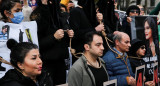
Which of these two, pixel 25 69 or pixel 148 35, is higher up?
pixel 25 69

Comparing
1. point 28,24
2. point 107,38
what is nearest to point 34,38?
point 28,24

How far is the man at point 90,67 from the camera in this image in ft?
12.3

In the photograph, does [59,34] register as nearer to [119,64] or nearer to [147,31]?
[119,64]

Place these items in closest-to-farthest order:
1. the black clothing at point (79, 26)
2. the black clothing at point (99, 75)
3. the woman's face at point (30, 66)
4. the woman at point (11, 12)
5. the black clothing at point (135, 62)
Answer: the woman's face at point (30, 66) → the black clothing at point (99, 75) → the woman at point (11, 12) → the black clothing at point (79, 26) → the black clothing at point (135, 62)

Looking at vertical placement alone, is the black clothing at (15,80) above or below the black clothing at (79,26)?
below

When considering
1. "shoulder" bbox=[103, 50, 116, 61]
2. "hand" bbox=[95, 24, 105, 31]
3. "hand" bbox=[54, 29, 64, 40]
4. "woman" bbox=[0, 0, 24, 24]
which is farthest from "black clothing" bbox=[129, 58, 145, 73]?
"woman" bbox=[0, 0, 24, 24]

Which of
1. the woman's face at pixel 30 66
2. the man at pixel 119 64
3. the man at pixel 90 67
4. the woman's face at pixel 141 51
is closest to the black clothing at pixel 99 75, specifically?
the man at pixel 90 67

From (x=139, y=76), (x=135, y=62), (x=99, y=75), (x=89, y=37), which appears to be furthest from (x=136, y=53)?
(x=99, y=75)

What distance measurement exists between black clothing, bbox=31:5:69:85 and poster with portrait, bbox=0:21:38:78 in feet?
0.89

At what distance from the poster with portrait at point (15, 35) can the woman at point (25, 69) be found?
0.48 meters

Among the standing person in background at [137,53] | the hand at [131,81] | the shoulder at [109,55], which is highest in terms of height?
the shoulder at [109,55]

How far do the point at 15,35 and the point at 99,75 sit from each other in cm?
118

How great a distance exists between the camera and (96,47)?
13.2 ft

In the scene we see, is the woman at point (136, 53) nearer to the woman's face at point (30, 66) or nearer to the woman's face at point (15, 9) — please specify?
Result: the woman's face at point (15, 9)
